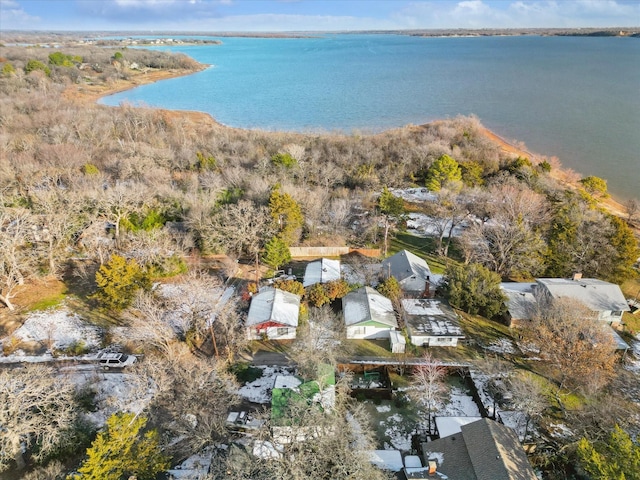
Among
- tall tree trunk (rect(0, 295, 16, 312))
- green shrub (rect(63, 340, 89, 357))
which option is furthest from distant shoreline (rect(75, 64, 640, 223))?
green shrub (rect(63, 340, 89, 357))

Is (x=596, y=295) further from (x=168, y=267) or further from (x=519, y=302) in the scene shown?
(x=168, y=267)

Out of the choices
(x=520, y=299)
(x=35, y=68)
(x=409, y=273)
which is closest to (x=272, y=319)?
(x=409, y=273)

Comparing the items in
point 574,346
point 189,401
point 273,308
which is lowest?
point 273,308

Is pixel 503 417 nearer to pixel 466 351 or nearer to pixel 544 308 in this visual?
pixel 466 351

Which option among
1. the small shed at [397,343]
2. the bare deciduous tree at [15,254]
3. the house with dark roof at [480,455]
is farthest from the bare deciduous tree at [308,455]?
the bare deciduous tree at [15,254]

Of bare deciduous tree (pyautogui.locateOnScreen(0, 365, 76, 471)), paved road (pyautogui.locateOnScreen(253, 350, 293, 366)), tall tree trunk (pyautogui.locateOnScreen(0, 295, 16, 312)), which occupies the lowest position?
paved road (pyautogui.locateOnScreen(253, 350, 293, 366))

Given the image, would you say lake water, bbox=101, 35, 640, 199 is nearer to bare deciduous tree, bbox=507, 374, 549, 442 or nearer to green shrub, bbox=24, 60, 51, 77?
green shrub, bbox=24, 60, 51, 77
